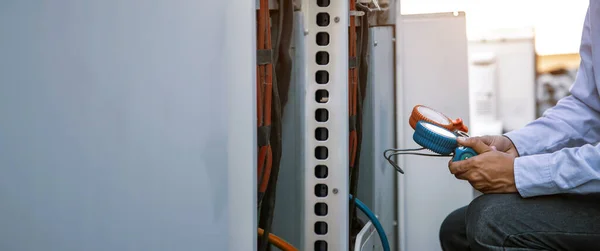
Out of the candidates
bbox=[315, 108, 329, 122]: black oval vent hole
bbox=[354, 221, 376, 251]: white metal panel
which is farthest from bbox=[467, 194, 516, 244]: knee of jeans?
bbox=[354, 221, 376, 251]: white metal panel

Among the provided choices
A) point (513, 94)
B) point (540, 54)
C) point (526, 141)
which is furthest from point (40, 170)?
point (540, 54)

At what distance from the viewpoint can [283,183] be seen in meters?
1.25

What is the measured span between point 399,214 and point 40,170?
4.43 ft

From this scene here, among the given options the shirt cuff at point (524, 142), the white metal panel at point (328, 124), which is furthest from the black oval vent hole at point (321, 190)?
the shirt cuff at point (524, 142)

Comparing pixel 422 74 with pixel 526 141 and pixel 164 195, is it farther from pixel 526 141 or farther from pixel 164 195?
pixel 164 195

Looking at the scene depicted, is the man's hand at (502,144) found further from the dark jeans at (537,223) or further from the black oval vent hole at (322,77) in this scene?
the black oval vent hole at (322,77)

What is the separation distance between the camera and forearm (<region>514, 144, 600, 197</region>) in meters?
0.94

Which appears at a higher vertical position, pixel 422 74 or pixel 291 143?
pixel 422 74

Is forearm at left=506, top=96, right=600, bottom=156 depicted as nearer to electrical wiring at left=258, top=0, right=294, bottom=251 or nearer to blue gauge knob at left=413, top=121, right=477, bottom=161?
blue gauge knob at left=413, top=121, right=477, bottom=161

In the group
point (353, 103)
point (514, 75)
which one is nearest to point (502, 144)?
point (353, 103)

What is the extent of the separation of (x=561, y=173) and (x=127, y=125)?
74 cm

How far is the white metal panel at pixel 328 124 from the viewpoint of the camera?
107 centimetres

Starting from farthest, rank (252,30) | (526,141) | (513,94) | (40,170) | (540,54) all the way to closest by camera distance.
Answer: (540,54)
(513,94)
(526,141)
(40,170)
(252,30)

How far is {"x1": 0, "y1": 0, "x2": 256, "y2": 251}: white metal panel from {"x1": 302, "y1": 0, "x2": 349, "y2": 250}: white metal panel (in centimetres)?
39
